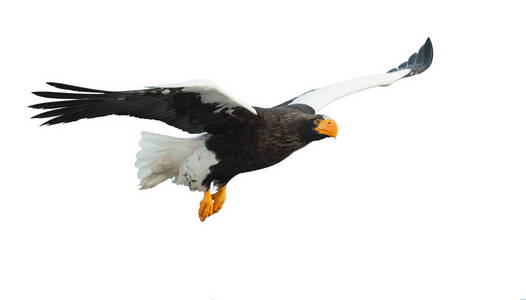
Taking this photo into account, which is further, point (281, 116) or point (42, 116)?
point (281, 116)

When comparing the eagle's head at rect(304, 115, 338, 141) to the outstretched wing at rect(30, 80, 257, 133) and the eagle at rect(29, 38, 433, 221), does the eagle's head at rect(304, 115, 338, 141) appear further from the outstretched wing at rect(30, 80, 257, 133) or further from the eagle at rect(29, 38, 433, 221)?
the outstretched wing at rect(30, 80, 257, 133)

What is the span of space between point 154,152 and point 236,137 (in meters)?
0.74

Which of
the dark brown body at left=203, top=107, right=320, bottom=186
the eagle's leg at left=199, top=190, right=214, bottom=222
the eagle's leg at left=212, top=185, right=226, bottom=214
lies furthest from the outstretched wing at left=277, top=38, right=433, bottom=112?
the eagle's leg at left=199, top=190, right=214, bottom=222

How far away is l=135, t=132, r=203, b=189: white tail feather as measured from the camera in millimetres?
6008

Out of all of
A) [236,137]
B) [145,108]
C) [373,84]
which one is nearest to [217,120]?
[236,137]

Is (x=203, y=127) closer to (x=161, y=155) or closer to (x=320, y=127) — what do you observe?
(x=161, y=155)

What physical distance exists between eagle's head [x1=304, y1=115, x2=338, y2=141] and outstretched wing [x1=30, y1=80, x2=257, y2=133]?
16.5 inches

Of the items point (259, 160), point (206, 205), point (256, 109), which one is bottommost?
point (206, 205)

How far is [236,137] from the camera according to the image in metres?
5.77

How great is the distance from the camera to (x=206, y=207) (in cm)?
631

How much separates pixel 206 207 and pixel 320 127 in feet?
4.13

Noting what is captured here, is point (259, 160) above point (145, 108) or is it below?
below

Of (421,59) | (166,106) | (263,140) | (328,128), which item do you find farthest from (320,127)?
(421,59)

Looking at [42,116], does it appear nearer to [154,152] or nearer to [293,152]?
[154,152]
